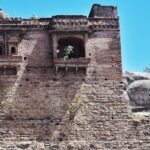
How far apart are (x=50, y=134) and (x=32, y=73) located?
2.69 m

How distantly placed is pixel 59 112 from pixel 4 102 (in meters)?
2.30

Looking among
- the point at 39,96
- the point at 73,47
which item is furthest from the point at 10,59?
the point at 73,47

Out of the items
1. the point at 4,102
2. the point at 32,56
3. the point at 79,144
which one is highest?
the point at 32,56

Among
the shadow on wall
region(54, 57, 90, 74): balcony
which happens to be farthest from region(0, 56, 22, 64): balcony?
region(54, 57, 90, 74): balcony

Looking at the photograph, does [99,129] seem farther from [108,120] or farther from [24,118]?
[24,118]

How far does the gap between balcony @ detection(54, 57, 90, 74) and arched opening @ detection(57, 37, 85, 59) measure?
74cm

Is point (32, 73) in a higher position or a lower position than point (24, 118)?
higher

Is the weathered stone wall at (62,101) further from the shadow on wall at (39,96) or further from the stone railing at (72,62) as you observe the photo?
the stone railing at (72,62)

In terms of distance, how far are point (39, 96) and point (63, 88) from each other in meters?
1.07

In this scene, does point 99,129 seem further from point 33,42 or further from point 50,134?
point 33,42

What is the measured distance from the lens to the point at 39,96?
25.7m

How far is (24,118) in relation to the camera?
25.3 metres

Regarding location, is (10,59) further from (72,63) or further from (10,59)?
(72,63)

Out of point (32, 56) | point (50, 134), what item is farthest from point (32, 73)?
point (50, 134)
